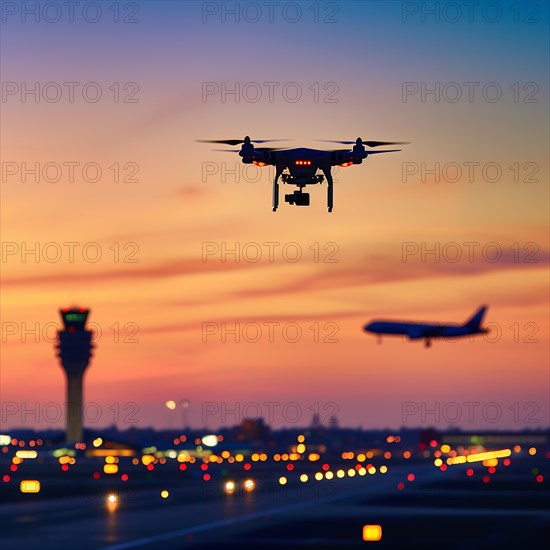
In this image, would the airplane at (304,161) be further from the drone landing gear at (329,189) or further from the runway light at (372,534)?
the runway light at (372,534)

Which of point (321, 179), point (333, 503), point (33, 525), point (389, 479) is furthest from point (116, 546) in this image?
point (389, 479)

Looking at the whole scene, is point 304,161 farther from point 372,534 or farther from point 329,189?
point 372,534

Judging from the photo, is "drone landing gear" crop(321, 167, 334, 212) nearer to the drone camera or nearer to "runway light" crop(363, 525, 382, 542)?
the drone camera

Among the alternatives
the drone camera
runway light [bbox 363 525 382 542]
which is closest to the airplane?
the drone camera

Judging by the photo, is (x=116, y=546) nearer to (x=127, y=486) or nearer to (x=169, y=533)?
(x=169, y=533)

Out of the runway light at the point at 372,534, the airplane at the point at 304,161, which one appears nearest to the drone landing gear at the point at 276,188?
the airplane at the point at 304,161

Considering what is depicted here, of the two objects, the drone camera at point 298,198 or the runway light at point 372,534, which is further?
the drone camera at point 298,198

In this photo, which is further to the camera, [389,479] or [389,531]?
[389,479]

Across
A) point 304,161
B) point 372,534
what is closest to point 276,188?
point 304,161
